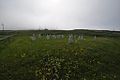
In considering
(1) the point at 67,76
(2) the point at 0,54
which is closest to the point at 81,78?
(1) the point at 67,76

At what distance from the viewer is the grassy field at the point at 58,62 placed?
133ft

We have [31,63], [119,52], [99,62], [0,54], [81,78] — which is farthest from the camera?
[119,52]

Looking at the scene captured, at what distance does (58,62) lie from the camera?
45.9 metres

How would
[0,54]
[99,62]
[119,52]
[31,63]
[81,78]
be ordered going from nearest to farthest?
1. [81,78]
2. [31,63]
3. [99,62]
4. [0,54]
5. [119,52]

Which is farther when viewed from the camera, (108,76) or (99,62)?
(99,62)

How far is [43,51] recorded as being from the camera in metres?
52.5

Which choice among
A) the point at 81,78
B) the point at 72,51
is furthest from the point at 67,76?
the point at 72,51

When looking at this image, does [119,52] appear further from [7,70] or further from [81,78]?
[7,70]

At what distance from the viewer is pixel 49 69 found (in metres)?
42.2

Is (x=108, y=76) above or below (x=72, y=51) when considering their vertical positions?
below

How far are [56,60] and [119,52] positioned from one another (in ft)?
69.5

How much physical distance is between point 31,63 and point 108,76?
15696mm

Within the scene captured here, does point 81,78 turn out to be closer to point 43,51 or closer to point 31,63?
point 31,63

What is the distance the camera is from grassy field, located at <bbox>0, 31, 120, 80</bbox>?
1602 inches
